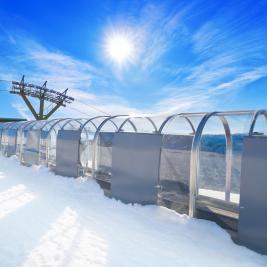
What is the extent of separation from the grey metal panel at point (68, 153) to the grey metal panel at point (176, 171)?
3.70 m

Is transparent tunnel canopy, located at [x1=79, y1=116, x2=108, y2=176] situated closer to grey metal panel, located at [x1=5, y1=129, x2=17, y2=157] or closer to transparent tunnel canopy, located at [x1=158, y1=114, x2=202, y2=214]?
transparent tunnel canopy, located at [x1=158, y1=114, x2=202, y2=214]

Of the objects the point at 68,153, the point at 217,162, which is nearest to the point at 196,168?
the point at 217,162

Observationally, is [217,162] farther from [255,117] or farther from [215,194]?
[255,117]

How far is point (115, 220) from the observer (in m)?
5.39

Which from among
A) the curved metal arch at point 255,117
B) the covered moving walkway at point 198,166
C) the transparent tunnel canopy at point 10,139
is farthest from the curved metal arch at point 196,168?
the transparent tunnel canopy at point 10,139

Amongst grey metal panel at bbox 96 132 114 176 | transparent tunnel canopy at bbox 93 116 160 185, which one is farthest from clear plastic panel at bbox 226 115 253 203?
grey metal panel at bbox 96 132 114 176

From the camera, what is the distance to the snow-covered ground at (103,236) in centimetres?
375

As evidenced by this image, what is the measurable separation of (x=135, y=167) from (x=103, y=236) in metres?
2.06

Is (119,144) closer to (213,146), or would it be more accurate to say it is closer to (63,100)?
(213,146)

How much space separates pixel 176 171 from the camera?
567 centimetres

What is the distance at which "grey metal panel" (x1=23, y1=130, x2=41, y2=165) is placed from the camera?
11.5 meters

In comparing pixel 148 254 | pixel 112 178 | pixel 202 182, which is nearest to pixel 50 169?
pixel 112 178

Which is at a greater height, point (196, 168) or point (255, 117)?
point (255, 117)

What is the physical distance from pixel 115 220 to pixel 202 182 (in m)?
1.78
